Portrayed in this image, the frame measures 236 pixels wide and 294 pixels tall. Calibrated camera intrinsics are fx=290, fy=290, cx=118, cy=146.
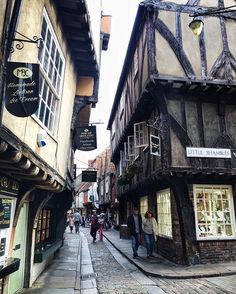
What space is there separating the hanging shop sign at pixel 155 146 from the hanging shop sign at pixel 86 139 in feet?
6.19

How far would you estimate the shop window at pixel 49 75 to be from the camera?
5691 millimetres

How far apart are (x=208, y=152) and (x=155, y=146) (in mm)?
1838

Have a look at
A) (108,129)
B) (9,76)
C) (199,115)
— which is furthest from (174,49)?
(108,129)

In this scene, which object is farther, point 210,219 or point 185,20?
point 185,20

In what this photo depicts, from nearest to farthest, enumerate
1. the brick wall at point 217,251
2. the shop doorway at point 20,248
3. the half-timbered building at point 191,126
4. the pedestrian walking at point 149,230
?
the shop doorway at point 20,248
the brick wall at point 217,251
the half-timbered building at point 191,126
the pedestrian walking at point 149,230

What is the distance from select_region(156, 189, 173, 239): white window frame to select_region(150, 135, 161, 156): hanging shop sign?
65.6 inches

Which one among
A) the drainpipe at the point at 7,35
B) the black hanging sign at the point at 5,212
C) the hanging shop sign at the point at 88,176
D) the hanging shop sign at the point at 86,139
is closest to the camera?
the drainpipe at the point at 7,35

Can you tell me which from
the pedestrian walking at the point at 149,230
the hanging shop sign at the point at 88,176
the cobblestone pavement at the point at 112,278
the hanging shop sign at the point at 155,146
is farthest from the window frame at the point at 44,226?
the hanging shop sign at the point at 88,176

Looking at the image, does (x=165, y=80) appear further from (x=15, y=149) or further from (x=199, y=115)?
(x=15, y=149)

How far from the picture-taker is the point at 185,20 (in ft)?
35.5

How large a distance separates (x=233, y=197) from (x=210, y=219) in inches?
44.9

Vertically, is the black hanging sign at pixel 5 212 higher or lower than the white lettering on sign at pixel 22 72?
A: lower

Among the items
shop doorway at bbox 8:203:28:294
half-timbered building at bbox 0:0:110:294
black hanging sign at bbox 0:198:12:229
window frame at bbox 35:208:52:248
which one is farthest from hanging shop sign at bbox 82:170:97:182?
black hanging sign at bbox 0:198:12:229

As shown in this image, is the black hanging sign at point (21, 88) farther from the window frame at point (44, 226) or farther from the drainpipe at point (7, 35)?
the window frame at point (44, 226)
